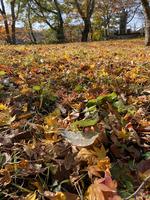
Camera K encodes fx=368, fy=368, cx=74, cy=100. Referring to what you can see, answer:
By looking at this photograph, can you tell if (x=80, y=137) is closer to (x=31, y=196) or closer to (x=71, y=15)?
(x=31, y=196)

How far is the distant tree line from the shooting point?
87.4 ft

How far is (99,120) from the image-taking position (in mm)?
2465

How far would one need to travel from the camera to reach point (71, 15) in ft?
116

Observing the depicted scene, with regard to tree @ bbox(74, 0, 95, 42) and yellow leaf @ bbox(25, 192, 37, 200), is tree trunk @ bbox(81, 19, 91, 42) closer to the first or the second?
tree @ bbox(74, 0, 95, 42)

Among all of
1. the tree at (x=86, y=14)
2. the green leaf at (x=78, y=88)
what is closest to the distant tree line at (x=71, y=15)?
the tree at (x=86, y=14)

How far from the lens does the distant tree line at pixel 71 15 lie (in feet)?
87.4

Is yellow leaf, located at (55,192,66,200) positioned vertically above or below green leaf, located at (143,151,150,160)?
below

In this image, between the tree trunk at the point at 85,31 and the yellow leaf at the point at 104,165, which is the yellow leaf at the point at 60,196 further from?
the tree trunk at the point at 85,31

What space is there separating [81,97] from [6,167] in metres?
1.38

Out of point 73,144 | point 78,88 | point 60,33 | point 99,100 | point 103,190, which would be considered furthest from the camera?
point 60,33

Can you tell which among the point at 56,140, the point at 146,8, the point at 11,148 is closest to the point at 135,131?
the point at 56,140

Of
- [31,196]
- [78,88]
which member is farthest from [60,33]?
[31,196]

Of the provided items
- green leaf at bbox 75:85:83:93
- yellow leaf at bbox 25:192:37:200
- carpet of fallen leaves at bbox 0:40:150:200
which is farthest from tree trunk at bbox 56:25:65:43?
yellow leaf at bbox 25:192:37:200

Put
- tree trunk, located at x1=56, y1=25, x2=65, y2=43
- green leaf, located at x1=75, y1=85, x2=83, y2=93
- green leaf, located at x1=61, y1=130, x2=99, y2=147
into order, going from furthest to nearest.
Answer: tree trunk, located at x1=56, y1=25, x2=65, y2=43 < green leaf, located at x1=75, y1=85, x2=83, y2=93 < green leaf, located at x1=61, y1=130, x2=99, y2=147
